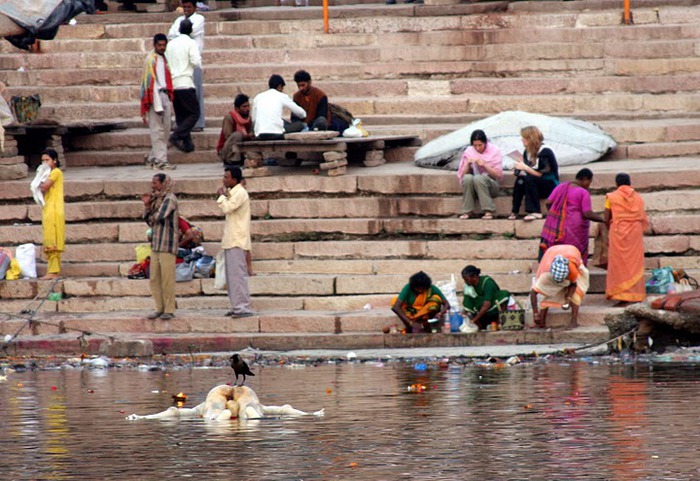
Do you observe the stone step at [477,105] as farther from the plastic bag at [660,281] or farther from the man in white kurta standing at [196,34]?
the plastic bag at [660,281]

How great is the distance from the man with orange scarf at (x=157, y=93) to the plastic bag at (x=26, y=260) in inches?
105

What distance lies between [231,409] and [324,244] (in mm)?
5782

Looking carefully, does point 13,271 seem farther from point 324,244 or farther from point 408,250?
point 408,250

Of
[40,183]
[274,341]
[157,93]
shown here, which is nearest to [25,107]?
[157,93]

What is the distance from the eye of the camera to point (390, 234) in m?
16.5

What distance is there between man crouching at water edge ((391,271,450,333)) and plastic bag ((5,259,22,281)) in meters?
4.32

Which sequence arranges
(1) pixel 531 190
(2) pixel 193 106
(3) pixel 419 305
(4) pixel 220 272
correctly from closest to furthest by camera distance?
1. (3) pixel 419 305
2. (4) pixel 220 272
3. (1) pixel 531 190
4. (2) pixel 193 106

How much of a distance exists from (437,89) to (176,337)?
21.5 feet

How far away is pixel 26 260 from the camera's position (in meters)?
16.5

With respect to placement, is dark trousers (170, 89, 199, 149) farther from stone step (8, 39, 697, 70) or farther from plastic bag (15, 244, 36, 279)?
plastic bag (15, 244, 36, 279)

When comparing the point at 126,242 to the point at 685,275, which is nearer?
the point at 685,275

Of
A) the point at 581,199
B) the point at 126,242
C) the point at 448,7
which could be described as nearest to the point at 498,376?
the point at 581,199

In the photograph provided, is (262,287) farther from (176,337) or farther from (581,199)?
(581,199)

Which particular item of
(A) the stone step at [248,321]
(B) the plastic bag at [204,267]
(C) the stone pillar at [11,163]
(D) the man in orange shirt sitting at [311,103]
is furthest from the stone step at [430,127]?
(A) the stone step at [248,321]
